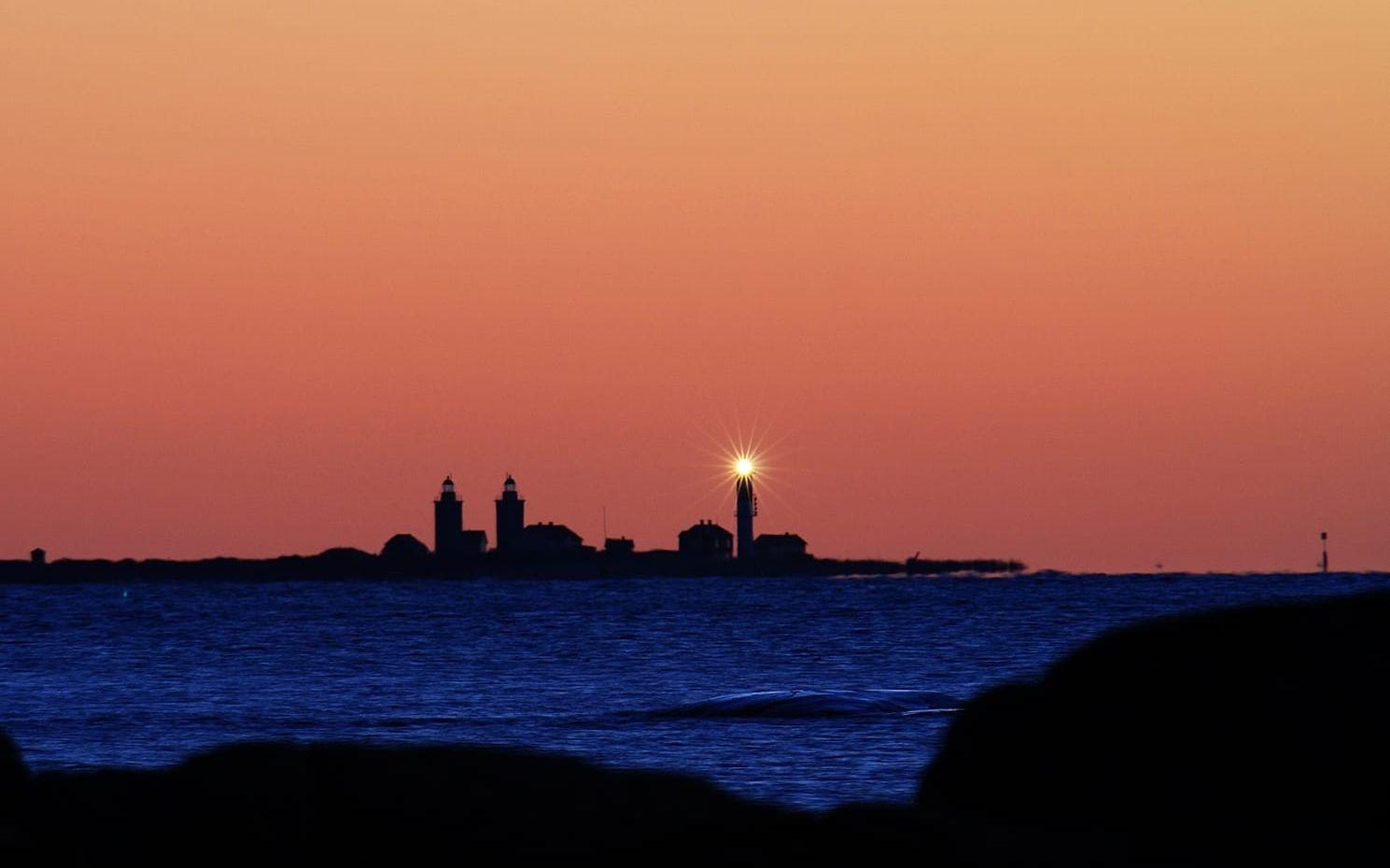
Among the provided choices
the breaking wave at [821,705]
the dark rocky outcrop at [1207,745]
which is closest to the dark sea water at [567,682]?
the breaking wave at [821,705]

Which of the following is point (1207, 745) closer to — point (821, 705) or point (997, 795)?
point (997, 795)

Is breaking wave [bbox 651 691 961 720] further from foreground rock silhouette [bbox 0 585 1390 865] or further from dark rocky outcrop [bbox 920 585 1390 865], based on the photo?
foreground rock silhouette [bbox 0 585 1390 865]

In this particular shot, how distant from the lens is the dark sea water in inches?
1320

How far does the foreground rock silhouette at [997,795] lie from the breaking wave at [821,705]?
1166 inches

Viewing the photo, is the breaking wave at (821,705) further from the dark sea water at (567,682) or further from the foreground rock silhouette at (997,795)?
the foreground rock silhouette at (997,795)

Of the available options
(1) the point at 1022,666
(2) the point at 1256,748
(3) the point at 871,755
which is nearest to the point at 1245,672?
(2) the point at 1256,748

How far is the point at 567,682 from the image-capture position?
57312 millimetres

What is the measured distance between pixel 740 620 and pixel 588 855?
109 meters

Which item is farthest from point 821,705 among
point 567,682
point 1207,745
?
point 1207,745

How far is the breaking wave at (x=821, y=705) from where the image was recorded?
3872cm

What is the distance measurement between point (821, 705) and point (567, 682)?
62.8ft

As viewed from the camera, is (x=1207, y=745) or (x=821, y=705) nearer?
(x=1207, y=745)

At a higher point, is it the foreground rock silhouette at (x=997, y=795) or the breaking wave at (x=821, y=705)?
the foreground rock silhouette at (x=997, y=795)

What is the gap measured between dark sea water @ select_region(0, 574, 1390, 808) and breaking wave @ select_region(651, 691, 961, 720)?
78mm
